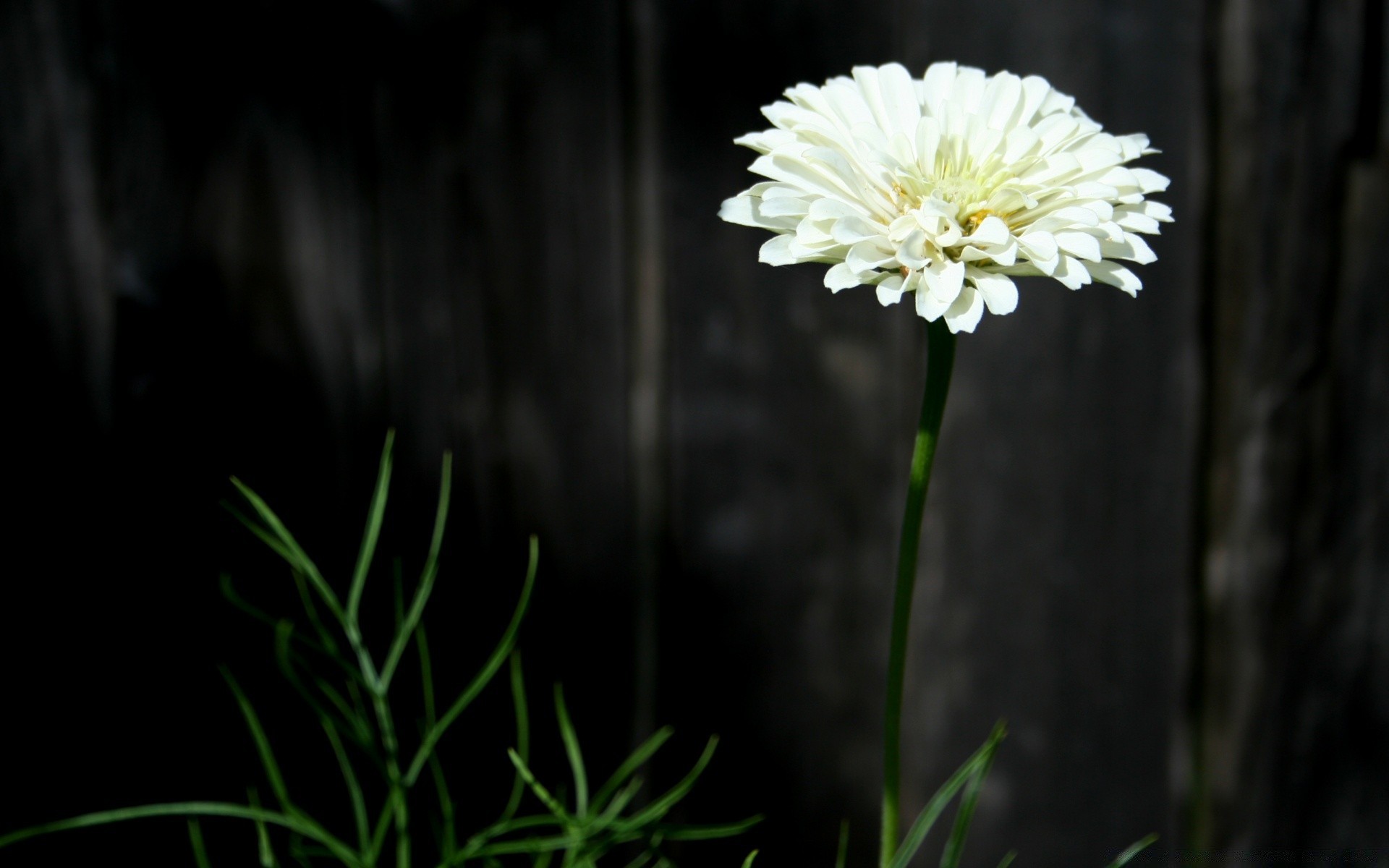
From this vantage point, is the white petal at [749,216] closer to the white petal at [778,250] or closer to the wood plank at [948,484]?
the white petal at [778,250]

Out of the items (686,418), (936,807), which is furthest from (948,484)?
(936,807)

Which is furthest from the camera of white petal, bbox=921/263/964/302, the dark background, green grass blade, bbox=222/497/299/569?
the dark background

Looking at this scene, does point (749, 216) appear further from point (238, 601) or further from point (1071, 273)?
point (238, 601)

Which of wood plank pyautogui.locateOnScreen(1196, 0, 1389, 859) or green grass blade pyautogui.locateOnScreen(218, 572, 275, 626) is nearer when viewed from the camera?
green grass blade pyautogui.locateOnScreen(218, 572, 275, 626)

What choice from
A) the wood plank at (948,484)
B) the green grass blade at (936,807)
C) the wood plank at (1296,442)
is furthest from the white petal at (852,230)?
the wood plank at (1296,442)

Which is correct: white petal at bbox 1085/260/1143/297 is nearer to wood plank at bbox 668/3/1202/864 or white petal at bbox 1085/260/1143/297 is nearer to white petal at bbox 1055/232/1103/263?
white petal at bbox 1055/232/1103/263

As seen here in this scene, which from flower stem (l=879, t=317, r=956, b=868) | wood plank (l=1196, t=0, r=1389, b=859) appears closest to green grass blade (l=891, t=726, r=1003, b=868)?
flower stem (l=879, t=317, r=956, b=868)

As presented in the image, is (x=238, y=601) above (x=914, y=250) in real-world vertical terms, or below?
below
